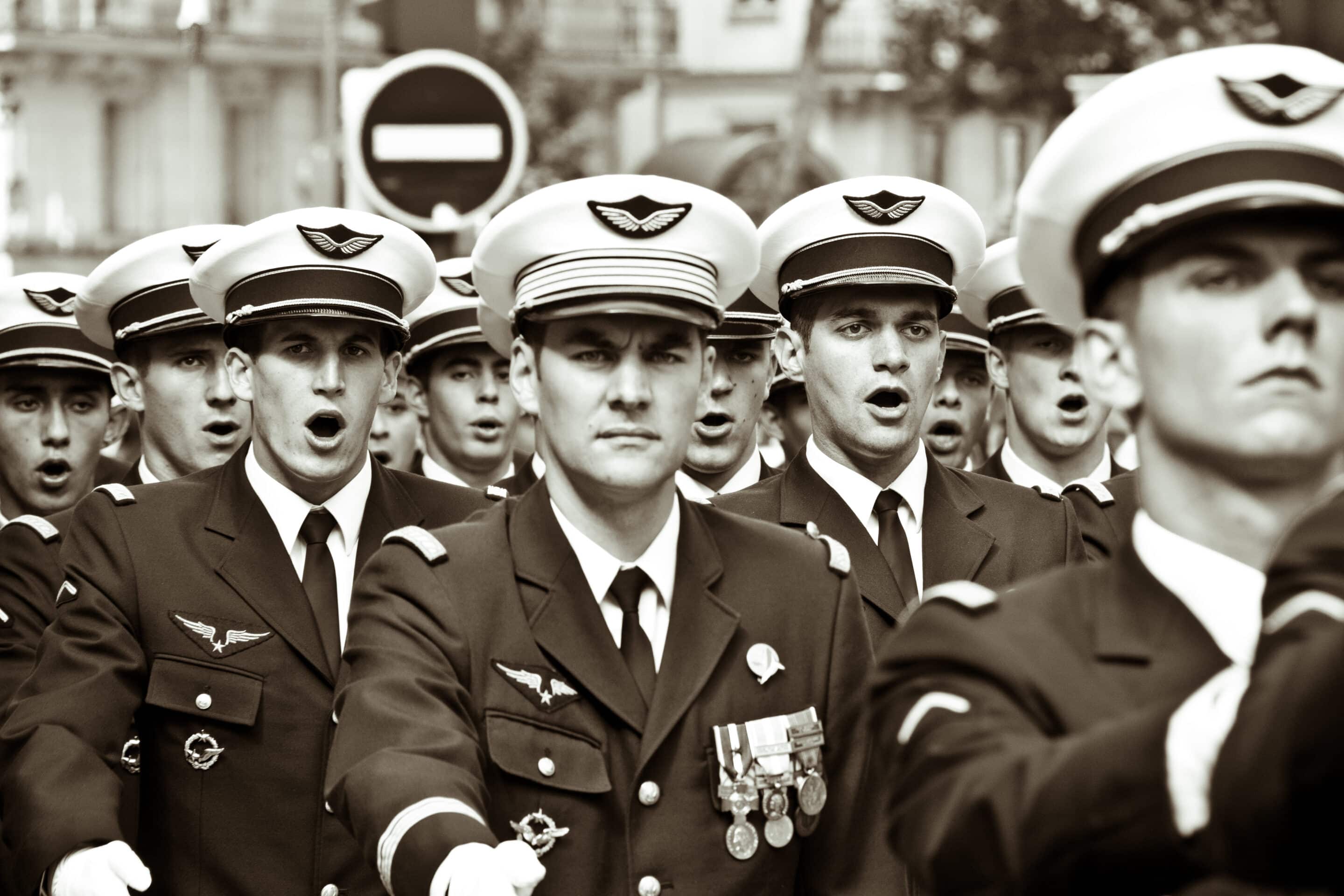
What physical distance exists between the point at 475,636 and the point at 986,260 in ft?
12.0

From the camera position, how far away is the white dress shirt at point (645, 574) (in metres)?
4.34

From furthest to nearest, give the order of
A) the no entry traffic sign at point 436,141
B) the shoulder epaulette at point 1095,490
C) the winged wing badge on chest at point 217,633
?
the no entry traffic sign at point 436,141 → the shoulder epaulette at point 1095,490 → the winged wing badge on chest at point 217,633

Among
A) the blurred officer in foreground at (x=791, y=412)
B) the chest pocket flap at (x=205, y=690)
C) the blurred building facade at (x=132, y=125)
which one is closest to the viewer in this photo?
the chest pocket flap at (x=205, y=690)

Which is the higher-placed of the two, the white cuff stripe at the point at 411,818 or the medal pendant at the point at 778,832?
the white cuff stripe at the point at 411,818

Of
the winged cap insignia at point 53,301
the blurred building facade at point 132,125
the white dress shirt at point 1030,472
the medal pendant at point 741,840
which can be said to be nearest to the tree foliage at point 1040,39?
the blurred building facade at point 132,125

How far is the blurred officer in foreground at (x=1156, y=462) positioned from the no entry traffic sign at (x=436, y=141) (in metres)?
5.26

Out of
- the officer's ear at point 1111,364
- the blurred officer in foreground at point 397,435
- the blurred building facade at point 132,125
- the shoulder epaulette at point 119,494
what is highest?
the officer's ear at point 1111,364

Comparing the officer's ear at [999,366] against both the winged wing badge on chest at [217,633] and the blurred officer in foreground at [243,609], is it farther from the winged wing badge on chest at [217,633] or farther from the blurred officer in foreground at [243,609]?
the winged wing badge on chest at [217,633]

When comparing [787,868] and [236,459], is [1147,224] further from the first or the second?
[236,459]

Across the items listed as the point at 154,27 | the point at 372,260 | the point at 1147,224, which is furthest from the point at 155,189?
the point at 1147,224

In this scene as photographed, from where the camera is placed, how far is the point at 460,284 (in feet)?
29.2

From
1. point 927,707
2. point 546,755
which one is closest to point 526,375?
point 546,755

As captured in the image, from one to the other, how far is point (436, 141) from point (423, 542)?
4446mm

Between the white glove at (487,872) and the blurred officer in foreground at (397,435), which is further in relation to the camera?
the blurred officer in foreground at (397,435)
